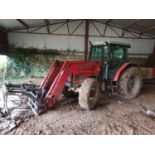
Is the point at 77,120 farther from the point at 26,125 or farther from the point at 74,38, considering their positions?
the point at 74,38

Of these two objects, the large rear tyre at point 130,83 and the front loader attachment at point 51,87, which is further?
the large rear tyre at point 130,83

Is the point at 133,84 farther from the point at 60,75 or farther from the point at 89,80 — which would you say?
the point at 60,75

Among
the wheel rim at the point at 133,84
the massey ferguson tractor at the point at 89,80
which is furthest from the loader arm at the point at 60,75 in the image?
the wheel rim at the point at 133,84

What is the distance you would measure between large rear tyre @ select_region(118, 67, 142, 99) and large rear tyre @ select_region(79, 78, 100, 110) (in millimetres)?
965

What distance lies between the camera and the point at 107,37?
354 inches

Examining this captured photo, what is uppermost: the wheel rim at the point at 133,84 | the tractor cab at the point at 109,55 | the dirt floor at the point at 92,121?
the tractor cab at the point at 109,55

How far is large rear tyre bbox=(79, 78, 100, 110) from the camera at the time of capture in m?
3.40

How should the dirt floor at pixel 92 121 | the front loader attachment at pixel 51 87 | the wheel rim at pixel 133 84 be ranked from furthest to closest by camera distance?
the wheel rim at pixel 133 84 → the front loader attachment at pixel 51 87 → the dirt floor at pixel 92 121

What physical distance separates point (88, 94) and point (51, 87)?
29.1 inches

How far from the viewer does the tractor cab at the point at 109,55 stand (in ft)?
14.2

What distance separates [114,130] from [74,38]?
6.77 m

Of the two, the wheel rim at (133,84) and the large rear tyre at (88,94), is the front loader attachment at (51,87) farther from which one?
the wheel rim at (133,84)

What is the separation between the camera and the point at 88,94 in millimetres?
3412

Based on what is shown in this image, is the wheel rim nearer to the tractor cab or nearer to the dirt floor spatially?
the tractor cab
